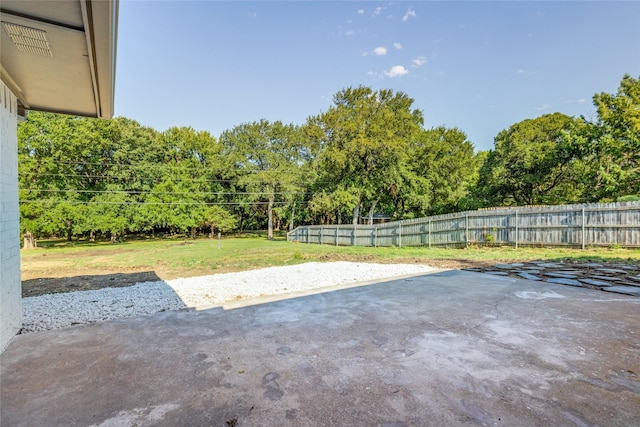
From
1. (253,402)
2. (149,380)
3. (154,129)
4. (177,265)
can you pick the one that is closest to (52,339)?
(149,380)

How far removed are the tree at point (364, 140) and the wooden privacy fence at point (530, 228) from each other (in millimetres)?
5554

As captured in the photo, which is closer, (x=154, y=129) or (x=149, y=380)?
(x=149, y=380)

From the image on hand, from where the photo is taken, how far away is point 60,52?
2383mm

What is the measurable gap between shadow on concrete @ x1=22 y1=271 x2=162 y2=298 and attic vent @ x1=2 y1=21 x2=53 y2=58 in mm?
4738

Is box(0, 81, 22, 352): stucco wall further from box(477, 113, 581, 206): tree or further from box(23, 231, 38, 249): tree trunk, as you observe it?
box(477, 113, 581, 206): tree

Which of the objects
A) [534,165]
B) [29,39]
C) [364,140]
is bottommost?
[29,39]

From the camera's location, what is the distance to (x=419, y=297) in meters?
4.14

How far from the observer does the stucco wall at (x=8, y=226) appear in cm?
276

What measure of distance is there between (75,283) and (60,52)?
5874 mm

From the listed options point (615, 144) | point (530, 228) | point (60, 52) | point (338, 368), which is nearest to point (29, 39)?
point (60, 52)

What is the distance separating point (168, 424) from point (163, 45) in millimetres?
9633

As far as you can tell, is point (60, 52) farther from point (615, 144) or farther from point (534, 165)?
point (534, 165)

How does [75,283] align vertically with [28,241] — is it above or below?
above

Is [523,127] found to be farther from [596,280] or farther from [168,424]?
[168,424]
